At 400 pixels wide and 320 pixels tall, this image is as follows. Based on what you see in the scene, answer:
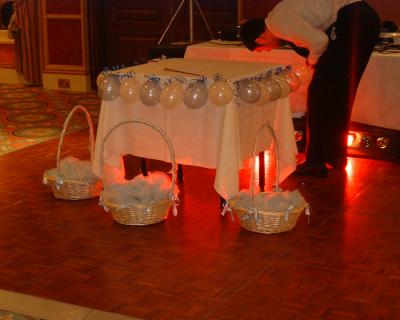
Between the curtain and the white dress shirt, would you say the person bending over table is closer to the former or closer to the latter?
the white dress shirt

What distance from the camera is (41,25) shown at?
8039 mm

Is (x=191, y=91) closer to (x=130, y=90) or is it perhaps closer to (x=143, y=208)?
(x=130, y=90)

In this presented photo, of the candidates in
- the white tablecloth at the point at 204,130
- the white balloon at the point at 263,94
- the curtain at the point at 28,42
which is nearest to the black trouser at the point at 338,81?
the white tablecloth at the point at 204,130

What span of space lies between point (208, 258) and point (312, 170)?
Result: 145 cm

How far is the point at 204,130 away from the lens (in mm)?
3596

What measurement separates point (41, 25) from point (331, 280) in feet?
19.4

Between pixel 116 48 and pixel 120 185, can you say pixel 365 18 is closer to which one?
pixel 120 185

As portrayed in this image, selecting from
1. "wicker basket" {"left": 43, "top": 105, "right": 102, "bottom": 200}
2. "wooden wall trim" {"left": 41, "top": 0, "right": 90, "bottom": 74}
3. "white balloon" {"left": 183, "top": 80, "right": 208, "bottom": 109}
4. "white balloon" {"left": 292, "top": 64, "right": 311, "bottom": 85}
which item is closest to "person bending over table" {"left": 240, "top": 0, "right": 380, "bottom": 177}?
"white balloon" {"left": 292, "top": 64, "right": 311, "bottom": 85}

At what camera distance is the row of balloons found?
3.44m

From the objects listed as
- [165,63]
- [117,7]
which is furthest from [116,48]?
[165,63]

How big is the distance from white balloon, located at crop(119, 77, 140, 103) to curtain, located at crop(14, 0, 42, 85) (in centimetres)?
472

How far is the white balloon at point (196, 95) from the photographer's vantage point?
349cm

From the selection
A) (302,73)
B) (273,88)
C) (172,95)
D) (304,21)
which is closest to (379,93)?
(302,73)

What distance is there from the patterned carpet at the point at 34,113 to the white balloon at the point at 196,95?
2093 millimetres
